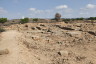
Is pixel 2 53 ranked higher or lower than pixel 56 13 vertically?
lower

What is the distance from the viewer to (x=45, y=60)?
7859mm

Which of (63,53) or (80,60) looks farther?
(63,53)

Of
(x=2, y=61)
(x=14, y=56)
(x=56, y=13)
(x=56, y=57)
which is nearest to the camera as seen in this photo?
(x=2, y=61)

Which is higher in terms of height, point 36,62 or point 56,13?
point 56,13

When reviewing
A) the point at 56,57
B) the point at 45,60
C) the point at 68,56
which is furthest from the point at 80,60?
the point at 45,60

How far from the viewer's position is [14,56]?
776 cm

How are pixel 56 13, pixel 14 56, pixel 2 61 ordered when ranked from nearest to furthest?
pixel 2 61 < pixel 14 56 < pixel 56 13

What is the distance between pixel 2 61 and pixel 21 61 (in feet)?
3.35

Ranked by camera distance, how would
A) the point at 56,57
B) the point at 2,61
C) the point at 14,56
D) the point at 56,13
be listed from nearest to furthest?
1. the point at 2,61
2. the point at 14,56
3. the point at 56,57
4. the point at 56,13

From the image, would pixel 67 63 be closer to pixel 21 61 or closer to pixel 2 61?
pixel 21 61

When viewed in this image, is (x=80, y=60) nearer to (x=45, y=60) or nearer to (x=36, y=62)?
(x=45, y=60)

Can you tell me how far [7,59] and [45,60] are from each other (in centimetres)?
225

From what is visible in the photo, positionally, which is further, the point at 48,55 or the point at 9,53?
the point at 48,55

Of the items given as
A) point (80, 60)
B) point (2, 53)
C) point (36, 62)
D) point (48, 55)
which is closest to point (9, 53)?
point (2, 53)
